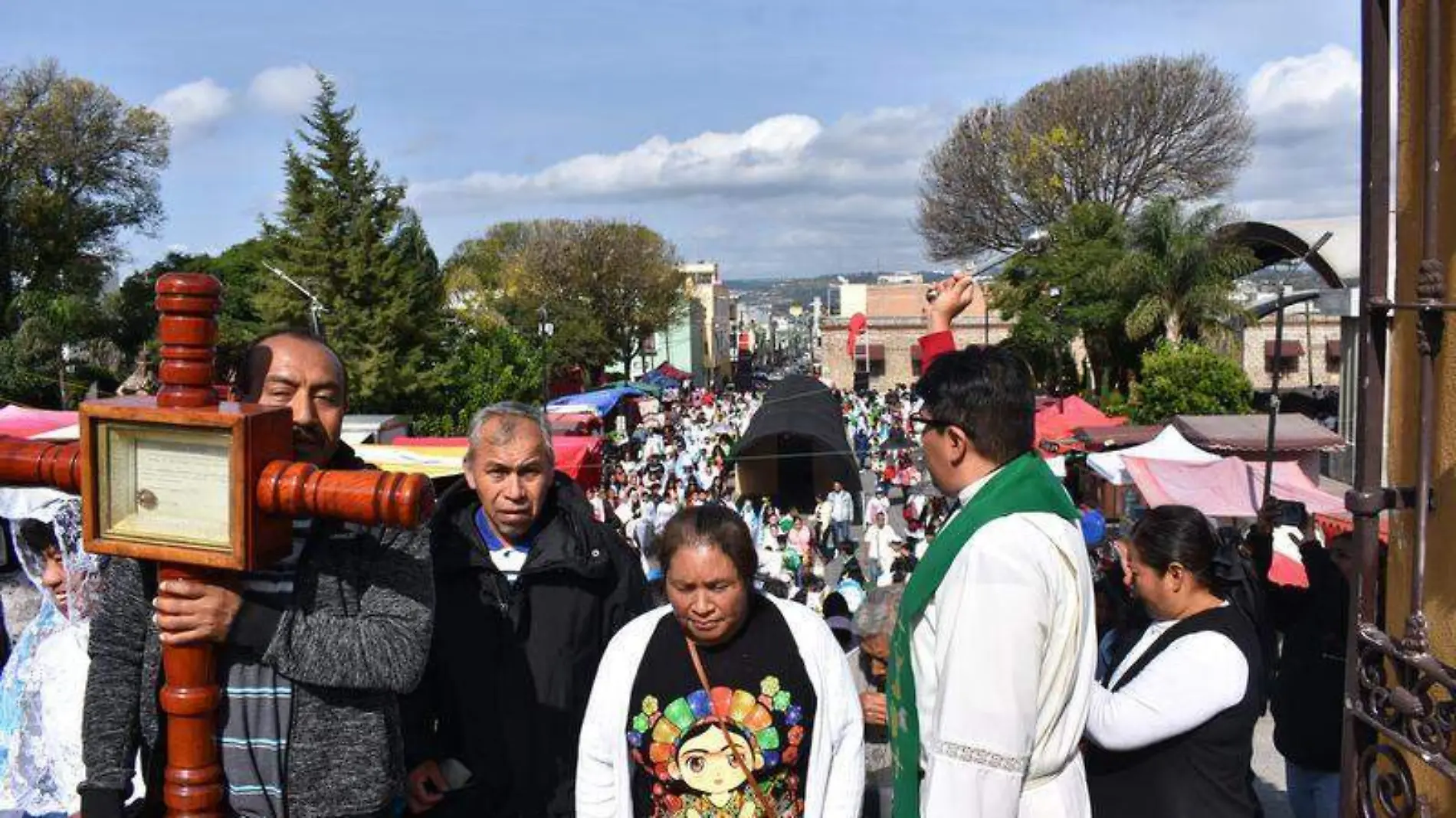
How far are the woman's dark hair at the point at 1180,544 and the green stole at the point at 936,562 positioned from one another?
95 cm

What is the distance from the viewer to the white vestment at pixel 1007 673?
79.2 inches

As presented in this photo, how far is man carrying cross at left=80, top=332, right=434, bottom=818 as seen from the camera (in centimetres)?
213

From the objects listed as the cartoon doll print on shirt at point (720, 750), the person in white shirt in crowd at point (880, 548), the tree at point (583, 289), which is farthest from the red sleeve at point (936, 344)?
the tree at point (583, 289)

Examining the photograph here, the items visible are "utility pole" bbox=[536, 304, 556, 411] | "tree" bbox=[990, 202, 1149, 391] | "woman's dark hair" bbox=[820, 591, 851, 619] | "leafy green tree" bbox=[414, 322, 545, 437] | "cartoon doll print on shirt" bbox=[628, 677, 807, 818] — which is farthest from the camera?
"utility pole" bbox=[536, 304, 556, 411]

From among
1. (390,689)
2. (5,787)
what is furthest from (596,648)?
(5,787)

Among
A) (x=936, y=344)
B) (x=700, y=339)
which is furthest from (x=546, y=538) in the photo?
(x=700, y=339)

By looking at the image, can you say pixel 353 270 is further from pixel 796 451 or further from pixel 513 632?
pixel 513 632

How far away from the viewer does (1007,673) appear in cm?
201

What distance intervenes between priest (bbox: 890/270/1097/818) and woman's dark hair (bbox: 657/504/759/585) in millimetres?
443

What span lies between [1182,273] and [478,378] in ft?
56.6

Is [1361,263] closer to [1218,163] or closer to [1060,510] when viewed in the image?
[1060,510]

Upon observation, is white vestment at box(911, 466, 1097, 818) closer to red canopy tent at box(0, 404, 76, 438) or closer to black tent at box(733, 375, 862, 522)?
red canopy tent at box(0, 404, 76, 438)

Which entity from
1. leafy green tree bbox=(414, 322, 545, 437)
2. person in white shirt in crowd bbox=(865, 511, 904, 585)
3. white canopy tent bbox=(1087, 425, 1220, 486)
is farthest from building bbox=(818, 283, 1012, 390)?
white canopy tent bbox=(1087, 425, 1220, 486)

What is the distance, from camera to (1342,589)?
3963 millimetres
